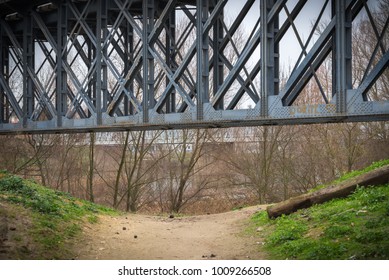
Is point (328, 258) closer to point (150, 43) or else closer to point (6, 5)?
point (150, 43)

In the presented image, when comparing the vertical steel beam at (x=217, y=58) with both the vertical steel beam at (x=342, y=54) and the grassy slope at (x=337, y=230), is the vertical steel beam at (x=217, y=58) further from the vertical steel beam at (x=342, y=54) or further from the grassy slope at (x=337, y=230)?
the grassy slope at (x=337, y=230)

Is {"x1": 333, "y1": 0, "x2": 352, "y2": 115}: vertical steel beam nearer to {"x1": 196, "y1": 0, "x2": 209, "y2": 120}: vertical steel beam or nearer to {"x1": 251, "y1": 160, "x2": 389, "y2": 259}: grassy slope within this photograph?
{"x1": 251, "y1": 160, "x2": 389, "y2": 259}: grassy slope

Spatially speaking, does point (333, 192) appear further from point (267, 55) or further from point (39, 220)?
point (39, 220)

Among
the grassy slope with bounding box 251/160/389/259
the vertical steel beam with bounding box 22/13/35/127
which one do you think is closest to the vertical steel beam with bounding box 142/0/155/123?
the grassy slope with bounding box 251/160/389/259

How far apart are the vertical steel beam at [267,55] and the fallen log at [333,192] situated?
3.18 m

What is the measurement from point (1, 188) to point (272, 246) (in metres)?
7.81

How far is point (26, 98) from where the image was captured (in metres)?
15.8

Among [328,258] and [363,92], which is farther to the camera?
[363,92]

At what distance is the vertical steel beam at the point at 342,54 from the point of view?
868 centimetres

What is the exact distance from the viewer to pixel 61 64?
562 inches

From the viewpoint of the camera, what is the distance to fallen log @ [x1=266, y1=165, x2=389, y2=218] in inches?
431

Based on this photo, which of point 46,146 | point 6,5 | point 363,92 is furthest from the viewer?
point 46,146

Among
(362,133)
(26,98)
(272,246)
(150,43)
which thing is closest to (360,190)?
(272,246)

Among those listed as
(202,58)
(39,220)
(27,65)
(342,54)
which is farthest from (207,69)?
(27,65)
